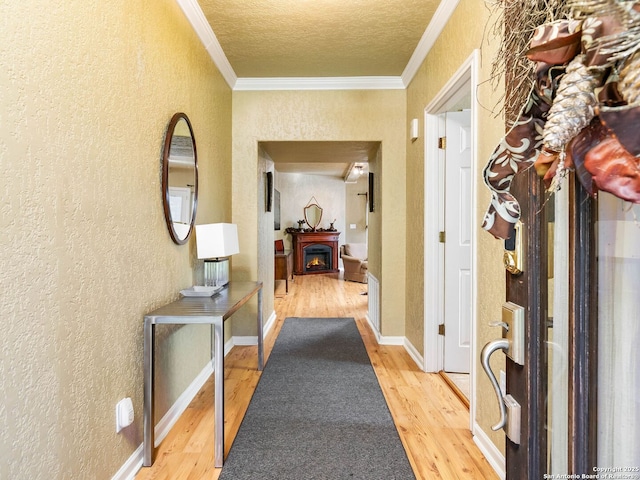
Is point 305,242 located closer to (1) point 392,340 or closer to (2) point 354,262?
(2) point 354,262

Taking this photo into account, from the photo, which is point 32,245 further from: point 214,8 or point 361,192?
point 361,192

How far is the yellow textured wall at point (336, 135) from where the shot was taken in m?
3.23

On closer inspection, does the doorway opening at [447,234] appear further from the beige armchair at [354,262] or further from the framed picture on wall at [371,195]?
the beige armchair at [354,262]

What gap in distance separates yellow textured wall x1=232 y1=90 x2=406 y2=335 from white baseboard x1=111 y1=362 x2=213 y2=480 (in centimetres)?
111

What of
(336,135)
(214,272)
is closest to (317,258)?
(336,135)

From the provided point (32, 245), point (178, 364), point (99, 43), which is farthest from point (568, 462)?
point (178, 364)

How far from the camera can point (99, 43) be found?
1315mm

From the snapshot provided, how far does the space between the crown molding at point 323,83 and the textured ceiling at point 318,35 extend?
0.05 meters

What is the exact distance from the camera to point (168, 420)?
6.26 feet

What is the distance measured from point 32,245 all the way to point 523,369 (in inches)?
52.2

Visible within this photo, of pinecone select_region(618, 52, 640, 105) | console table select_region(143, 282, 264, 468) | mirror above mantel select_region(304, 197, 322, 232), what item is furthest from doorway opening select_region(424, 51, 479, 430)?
mirror above mantel select_region(304, 197, 322, 232)

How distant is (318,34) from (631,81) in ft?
8.04

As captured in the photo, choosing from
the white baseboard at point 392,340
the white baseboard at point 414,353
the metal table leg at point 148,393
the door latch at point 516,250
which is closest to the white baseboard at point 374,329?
the white baseboard at point 392,340

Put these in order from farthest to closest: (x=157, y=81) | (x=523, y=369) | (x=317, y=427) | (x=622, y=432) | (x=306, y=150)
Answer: (x=306, y=150)
(x=317, y=427)
(x=157, y=81)
(x=523, y=369)
(x=622, y=432)
